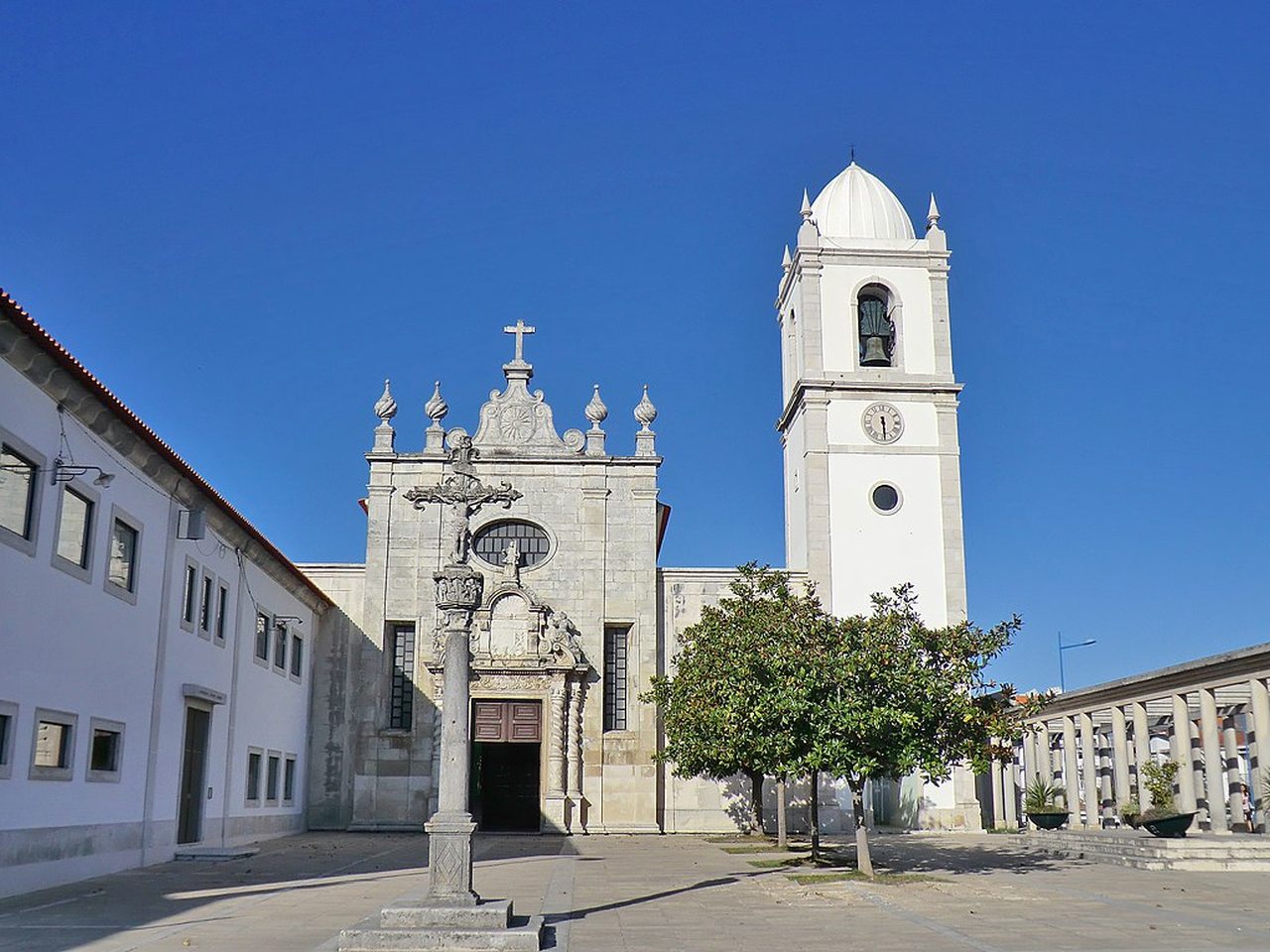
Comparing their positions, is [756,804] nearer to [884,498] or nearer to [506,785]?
[506,785]

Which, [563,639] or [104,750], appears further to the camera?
[563,639]

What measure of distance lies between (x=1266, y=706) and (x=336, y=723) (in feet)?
74.1

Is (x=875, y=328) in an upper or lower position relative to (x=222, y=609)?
upper

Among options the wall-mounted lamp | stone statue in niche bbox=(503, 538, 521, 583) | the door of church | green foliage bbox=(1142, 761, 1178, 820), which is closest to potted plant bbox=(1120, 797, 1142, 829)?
green foliage bbox=(1142, 761, 1178, 820)

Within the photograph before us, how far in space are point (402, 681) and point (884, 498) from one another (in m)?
14.6

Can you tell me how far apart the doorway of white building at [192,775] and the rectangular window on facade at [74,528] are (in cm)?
569

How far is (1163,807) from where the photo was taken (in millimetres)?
25359

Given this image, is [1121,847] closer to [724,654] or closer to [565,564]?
[724,654]

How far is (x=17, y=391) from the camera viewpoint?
1602 cm

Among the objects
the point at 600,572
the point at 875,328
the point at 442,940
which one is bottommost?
the point at 442,940

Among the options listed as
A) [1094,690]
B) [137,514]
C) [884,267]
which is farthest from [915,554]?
[137,514]

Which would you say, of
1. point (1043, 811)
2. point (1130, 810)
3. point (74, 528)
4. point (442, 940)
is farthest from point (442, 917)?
point (1130, 810)

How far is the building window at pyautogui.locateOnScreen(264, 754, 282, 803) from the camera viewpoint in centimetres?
2898

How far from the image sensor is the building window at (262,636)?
91.9 feet
